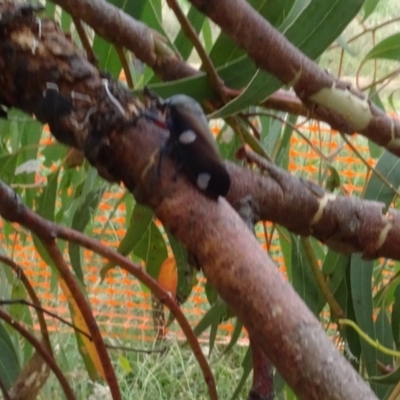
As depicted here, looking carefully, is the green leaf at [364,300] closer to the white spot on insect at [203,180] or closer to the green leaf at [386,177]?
the green leaf at [386,177]

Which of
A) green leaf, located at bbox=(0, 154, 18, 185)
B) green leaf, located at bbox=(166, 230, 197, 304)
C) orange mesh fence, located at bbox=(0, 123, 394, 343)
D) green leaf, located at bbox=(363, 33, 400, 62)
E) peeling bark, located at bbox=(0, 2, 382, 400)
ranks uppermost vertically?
orange mesh fence, located at bbox=(0, 123, 394, 343)

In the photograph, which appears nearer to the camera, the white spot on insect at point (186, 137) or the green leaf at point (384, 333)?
the white spot on insect at point (186, 137)

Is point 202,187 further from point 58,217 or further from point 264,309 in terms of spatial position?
point 58,217

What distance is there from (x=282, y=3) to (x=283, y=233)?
32cm

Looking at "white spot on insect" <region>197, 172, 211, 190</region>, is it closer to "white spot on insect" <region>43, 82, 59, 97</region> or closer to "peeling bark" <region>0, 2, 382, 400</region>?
"peeling bark" <region>0, 2, 382, 400</region>

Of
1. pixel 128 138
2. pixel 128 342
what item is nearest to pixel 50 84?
pixel 128 138

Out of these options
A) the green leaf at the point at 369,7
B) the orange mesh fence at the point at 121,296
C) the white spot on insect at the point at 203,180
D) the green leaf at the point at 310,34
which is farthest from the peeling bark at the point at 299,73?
→ the orange mesh fence at the point at 121,296

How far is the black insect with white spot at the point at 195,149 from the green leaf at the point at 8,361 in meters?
0.38

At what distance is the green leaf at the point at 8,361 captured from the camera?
654 millimetres

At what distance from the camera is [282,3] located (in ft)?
1.84

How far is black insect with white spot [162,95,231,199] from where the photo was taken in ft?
1.11

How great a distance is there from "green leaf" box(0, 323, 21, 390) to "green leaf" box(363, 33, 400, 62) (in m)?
0.51

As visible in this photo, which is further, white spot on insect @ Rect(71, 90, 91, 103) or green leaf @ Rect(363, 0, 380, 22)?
green leaf @ Rect(363, 0, 380, 22)

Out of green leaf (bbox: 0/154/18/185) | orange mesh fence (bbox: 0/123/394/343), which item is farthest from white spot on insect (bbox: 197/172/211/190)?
orange mesh fence (bbox: 0/123/394/343)
